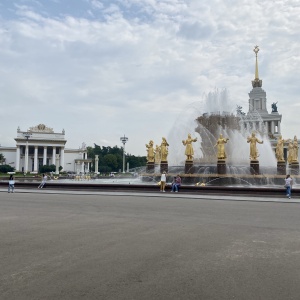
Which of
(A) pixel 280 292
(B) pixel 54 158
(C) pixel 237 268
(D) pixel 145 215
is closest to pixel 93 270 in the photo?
(C) pixel 237 268

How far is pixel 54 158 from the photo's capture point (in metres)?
118

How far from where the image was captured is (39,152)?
400 ft

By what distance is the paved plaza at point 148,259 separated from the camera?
4430 millimetres

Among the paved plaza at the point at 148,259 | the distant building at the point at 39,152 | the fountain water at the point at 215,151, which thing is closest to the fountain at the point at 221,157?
the fountain water at the point at 215,151

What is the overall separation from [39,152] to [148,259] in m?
123

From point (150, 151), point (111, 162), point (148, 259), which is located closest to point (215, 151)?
point (150, 151)

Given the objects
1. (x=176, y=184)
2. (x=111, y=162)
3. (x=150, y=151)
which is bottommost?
(x=176, y=184)

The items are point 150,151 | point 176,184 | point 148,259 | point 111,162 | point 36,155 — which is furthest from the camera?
point 111,162

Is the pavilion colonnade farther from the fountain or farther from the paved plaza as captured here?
the paved plaza

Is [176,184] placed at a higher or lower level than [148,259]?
higher

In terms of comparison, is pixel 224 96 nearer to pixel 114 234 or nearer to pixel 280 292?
pixel 114 234

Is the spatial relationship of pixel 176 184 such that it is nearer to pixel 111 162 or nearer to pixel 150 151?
pixel 150 151

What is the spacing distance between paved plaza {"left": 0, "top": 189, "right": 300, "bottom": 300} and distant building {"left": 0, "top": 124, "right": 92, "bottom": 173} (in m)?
105

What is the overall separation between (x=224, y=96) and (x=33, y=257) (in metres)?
32.5
